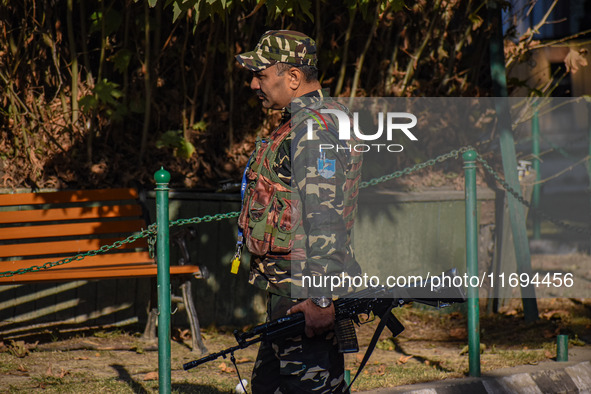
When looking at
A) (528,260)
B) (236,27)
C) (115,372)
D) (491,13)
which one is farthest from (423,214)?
(115,372)

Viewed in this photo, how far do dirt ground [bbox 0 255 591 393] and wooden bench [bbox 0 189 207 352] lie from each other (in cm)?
39

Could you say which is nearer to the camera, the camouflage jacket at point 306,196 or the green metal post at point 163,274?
the camouflage jacket at point 306,196

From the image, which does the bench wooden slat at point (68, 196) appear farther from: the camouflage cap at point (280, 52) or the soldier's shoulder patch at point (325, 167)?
the soldier's shoulder patch at point (325, 167)

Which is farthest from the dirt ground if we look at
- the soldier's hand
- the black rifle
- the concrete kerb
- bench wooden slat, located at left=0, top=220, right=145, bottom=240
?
the soldier's hand

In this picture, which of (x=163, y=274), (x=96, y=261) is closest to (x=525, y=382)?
(x=163, y=274)

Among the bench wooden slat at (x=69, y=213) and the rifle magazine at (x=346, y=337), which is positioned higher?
the bench wooden slat at (x=69, y=213)

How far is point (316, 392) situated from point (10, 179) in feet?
15.3

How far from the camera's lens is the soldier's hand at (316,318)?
3139mm

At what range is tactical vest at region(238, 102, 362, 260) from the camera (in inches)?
130

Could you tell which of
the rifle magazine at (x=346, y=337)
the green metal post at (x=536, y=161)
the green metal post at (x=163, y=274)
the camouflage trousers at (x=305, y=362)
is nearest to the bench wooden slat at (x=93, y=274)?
the green metal post at (x=163, y=274)

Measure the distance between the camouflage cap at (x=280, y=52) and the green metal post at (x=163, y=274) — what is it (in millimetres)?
910

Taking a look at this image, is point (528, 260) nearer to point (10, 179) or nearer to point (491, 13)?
point (491, 13)

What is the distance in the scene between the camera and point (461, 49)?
8445 millimetres

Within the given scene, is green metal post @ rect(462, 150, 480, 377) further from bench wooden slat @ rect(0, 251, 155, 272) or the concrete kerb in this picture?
bench wooden slat @ rect(0, 251, 155, 272)
